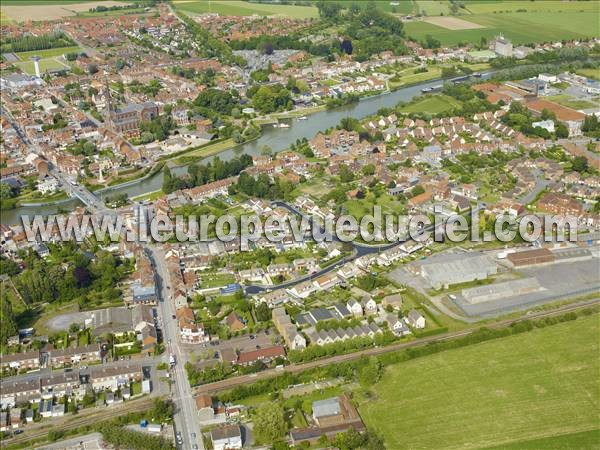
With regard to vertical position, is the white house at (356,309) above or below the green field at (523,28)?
below

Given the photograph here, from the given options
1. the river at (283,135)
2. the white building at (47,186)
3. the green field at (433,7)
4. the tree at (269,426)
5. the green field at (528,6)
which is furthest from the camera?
the green field at (433,7)

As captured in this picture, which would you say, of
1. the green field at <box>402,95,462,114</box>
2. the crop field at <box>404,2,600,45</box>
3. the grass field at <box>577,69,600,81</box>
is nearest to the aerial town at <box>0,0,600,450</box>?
the green field at <box>402,95,462,114</box>

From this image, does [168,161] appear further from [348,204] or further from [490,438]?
[490,438]

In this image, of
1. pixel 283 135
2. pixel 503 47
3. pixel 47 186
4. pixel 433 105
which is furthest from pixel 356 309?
pixel 503 47

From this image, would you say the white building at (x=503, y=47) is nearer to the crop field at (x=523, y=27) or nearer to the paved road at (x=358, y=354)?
the crop field at (x=523, y=27)

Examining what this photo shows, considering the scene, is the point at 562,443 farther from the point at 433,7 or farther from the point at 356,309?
the point at 433,7

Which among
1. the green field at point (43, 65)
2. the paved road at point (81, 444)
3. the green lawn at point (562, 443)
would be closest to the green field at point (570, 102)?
the green lawn at point (562, 443)
